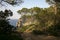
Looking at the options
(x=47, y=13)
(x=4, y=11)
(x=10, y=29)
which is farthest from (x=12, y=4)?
(x=47, y=13)

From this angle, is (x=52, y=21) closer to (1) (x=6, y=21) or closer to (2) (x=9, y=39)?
(1) (x=6, y=21)

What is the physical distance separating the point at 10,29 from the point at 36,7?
33.7 meters

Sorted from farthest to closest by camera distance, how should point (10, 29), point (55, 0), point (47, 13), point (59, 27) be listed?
point (47, 13)
point (55, 0)
point (59, 27)
point (10, 29)

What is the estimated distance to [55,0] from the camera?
36.0 m

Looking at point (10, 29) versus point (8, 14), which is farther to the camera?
point (8, 14)

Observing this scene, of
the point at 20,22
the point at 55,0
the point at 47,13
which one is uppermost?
the point at 55,0

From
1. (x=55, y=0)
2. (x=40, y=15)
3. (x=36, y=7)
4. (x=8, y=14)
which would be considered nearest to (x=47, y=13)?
(x=40, y=15)

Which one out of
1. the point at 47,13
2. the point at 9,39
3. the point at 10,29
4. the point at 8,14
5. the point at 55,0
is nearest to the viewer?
the point at 9,39

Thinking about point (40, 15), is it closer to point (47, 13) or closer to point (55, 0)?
point (47, 13)

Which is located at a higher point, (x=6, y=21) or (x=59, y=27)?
(x=6, y=21)

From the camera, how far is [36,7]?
52219mm

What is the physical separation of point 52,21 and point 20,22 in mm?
16794

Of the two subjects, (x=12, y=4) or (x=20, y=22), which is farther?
(x=20, y=22)

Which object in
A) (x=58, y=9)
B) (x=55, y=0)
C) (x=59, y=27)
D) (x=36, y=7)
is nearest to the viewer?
(x=59, y=27)
